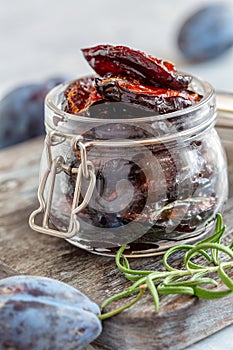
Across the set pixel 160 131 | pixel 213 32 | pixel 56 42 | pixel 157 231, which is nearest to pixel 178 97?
pixel 160 131

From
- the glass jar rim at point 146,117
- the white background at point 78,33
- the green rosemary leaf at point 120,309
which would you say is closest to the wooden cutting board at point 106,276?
the green rosemary leaf at point 120,309

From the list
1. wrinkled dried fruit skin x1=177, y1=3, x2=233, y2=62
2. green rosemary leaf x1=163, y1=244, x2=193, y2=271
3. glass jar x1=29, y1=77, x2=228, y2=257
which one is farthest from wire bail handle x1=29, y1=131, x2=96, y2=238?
wrinkled dried fruit skin x1=177, y1=3, x2=233, y2=62

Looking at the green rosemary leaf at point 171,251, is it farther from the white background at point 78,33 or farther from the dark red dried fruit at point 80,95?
the white background at point 78,33

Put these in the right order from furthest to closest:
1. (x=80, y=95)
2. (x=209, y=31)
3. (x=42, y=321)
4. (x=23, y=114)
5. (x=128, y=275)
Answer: (x=209, y=31), (x=23, y=114), (x=80, y=95), (x=128, y=275), (x=42, y=321)

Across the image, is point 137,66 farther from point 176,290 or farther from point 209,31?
point 209,31

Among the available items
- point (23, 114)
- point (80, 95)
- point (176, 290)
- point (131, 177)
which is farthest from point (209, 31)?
point (176, 290)

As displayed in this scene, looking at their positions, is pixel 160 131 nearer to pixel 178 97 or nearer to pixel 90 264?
pixel 178 97
